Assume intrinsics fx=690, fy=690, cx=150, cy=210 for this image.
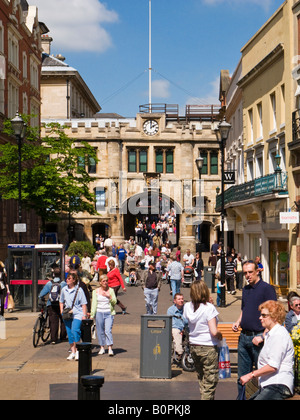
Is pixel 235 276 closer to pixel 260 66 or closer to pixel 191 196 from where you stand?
pixel 260 66

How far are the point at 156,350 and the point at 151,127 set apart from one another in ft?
160

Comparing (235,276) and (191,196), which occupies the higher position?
(191,196)

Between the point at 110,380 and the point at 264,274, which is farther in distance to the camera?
the point at 264,274

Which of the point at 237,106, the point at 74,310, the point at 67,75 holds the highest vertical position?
the point at 67,75

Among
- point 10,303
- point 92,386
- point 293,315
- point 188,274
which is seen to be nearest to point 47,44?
point 188,274

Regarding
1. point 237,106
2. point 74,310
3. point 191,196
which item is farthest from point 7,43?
point 74,310

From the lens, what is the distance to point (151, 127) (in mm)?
59938

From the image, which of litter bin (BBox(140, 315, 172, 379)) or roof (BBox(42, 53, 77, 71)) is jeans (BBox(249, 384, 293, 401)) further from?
roof (BBox(42, 53, 77, 71))

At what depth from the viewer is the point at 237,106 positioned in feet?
126

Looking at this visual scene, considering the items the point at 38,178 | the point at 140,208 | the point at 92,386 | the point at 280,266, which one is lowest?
the point at 92,386

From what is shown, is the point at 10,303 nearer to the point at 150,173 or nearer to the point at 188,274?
the point at 188,274

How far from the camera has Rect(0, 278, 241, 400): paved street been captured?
34.2 ft

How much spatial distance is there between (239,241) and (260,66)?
11.1m

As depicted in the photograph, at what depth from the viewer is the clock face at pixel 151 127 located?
196 ft
